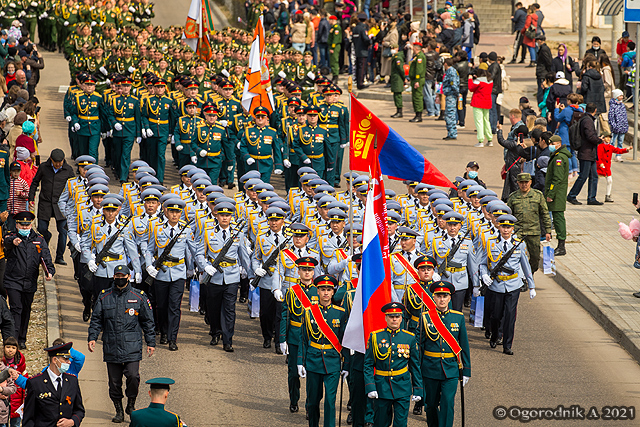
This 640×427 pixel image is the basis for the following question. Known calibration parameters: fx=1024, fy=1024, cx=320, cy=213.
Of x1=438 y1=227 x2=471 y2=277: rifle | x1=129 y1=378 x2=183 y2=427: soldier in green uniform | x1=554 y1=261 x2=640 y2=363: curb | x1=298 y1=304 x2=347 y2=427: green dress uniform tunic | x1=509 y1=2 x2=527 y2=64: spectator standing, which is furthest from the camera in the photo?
x1=509 y1=2 x2=527 y2=64: spectator standing

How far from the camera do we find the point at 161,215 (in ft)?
45.5

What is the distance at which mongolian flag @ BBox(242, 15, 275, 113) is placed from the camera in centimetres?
2150

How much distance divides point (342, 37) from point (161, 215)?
19.0 meters

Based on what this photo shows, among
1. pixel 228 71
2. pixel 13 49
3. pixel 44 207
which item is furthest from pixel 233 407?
pixel 13 49

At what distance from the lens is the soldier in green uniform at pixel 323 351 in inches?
414

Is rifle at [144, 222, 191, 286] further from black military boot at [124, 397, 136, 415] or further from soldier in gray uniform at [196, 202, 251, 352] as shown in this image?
black military boot at [124, 397, 136, 415]

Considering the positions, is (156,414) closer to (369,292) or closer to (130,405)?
(369,292)

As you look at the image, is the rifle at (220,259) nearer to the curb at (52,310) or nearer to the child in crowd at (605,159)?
the curb at (52,310)

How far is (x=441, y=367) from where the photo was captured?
1040 centimetres

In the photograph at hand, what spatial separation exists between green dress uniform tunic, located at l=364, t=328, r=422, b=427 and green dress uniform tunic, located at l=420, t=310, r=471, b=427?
462 millimetres

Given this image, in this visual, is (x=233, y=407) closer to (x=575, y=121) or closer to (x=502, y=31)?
(x=575, y=121)

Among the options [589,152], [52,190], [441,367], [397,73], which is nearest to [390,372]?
[441,367]

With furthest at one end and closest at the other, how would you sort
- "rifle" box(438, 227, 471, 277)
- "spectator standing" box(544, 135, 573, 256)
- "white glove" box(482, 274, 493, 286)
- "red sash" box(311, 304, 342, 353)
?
"spectator standing" box(544, 135, 573, 256) < "rifle" box(438, 227, 471, 277) < "white glove" box(482, 274, 493, 286) < "red sash" box(311, 304, 342, 353)

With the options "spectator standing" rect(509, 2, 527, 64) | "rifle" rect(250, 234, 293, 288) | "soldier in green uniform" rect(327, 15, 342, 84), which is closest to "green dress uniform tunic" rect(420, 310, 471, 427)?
"rifle" rect(250, 234, 293, 288)
